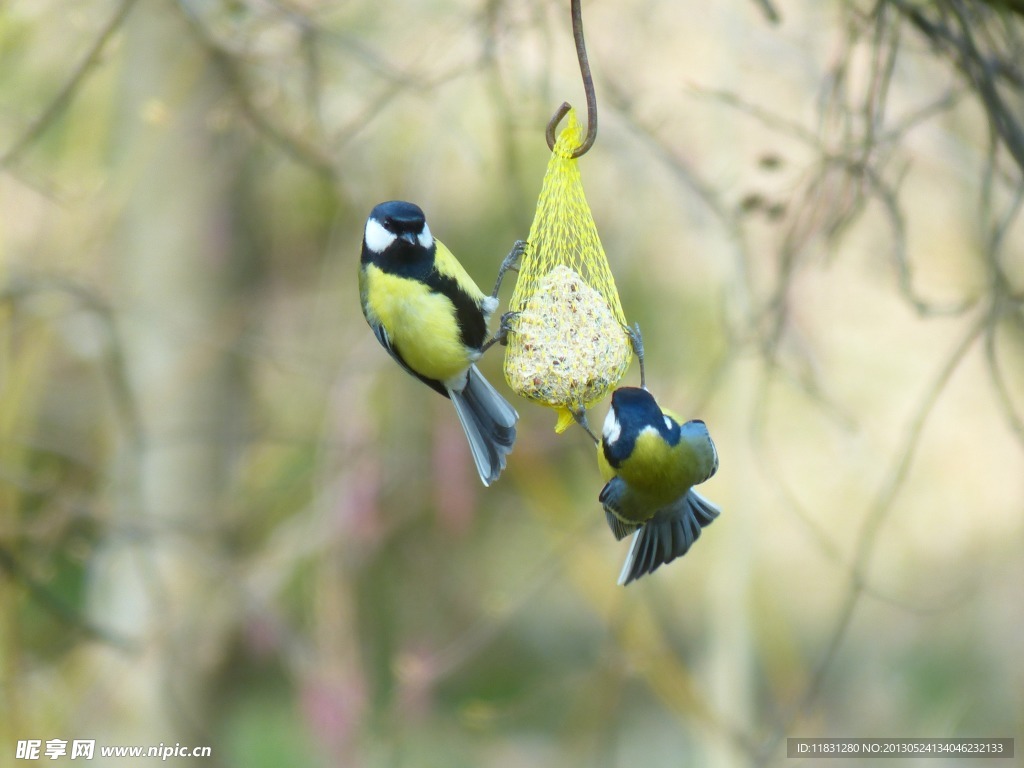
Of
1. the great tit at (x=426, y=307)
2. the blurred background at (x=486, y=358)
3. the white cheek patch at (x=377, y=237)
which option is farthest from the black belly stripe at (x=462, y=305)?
the blurred background at (x=486, y=358)

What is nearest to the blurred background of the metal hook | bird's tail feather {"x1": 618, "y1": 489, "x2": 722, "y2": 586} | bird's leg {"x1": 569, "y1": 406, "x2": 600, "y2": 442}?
bird's tail feather {"x1": 618, "y1": 489, "x2": 722, "y2": 586}

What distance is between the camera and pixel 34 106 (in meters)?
3.23

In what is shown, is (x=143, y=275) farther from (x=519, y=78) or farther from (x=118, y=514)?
(x=519, y=78)

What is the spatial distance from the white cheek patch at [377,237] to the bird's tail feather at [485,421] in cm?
38

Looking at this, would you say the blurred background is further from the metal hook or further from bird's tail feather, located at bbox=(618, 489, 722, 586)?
the metal hook

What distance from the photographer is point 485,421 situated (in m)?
2.48

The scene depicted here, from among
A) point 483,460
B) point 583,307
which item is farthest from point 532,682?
point 583,307

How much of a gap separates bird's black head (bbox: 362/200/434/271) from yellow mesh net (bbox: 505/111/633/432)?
243mm

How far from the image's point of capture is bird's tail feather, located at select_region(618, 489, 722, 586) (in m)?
2.14

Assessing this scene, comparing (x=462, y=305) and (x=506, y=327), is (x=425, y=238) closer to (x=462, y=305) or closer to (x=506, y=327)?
(x=462, y=305)

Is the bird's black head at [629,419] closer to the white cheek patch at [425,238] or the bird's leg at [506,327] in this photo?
the bird's leg at [506,327]

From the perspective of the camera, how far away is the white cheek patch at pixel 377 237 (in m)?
2.26

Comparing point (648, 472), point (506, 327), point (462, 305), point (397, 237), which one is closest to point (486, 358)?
point (462, 305)

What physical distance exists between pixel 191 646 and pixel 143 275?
138 cm
